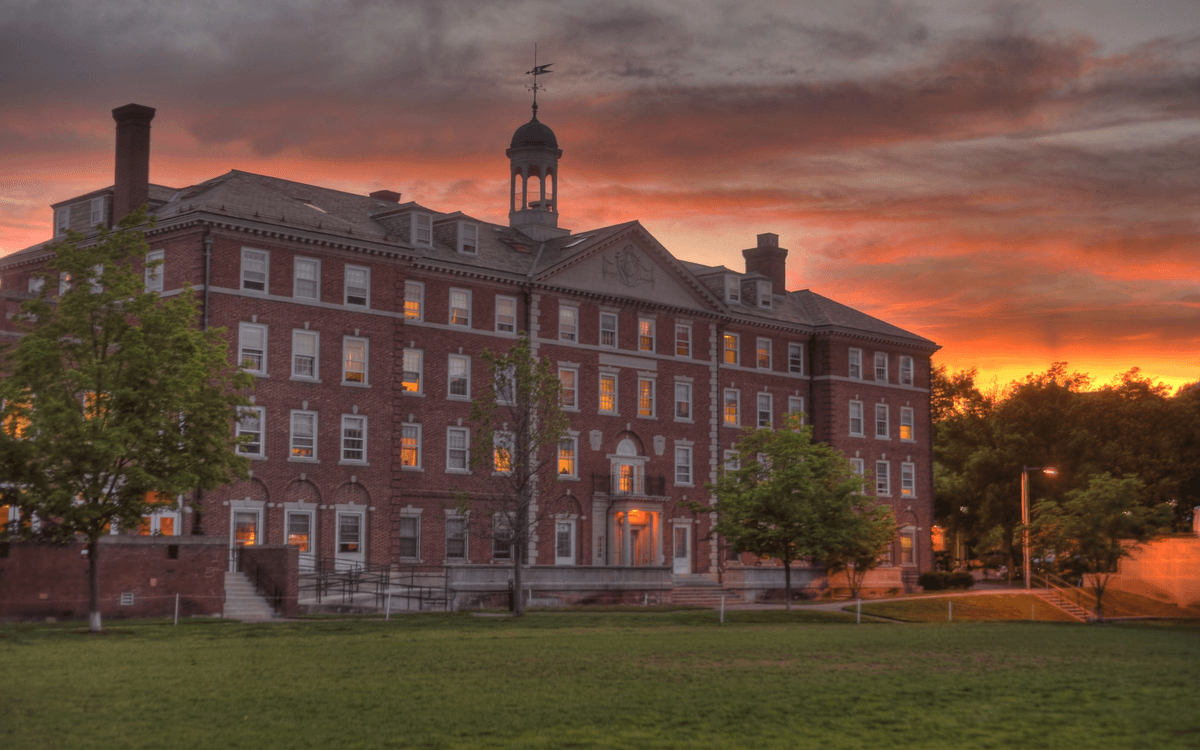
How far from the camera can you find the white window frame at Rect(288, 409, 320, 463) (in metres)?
50.6

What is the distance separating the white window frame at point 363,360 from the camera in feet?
172

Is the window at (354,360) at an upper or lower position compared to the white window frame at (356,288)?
lower

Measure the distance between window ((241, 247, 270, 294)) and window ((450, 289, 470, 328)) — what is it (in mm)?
9252

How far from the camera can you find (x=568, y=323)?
203 feet

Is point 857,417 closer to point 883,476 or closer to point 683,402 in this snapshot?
point 883,476

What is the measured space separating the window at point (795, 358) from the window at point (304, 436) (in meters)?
29.7

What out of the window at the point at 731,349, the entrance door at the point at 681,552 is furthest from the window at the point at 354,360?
the window at the point at 731,349

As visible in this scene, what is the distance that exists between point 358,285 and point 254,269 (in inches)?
176

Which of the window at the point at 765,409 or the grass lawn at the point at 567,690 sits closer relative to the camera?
the grass lawn at the point at 567,690

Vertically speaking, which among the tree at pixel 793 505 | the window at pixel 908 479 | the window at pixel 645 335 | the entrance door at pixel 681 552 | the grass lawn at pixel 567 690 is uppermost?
the window at pixel 645 335

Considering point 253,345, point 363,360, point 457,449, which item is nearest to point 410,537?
point 457,449

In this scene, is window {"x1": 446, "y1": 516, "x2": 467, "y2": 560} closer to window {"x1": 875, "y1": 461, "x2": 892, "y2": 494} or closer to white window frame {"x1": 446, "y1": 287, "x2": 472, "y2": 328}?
white window frame {"x1": 446, "y1": 287, "x2": 472, "y2": 328}

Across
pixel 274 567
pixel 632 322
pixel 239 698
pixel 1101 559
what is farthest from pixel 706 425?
pixel 239 698

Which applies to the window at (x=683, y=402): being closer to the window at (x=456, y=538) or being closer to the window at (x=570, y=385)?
the window at (x=570, y=385)
